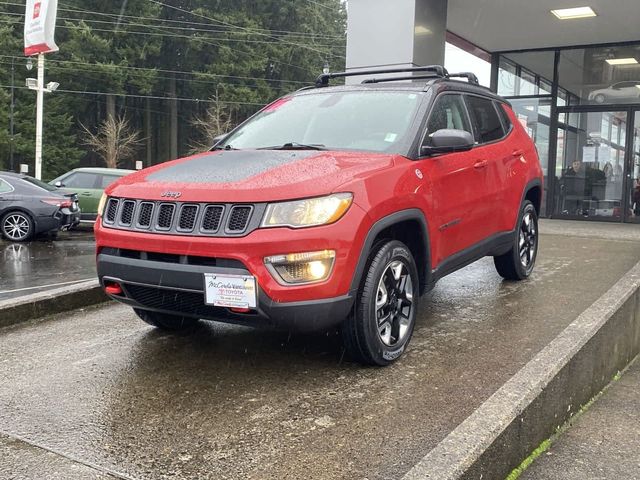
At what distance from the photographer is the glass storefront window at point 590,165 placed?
1423 cm

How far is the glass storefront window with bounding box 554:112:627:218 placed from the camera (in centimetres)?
1423

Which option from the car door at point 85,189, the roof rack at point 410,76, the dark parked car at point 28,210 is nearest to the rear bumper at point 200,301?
the roof rack at point 410,76

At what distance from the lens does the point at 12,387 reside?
12.0ft

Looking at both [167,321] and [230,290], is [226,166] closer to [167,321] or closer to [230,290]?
[230,290]

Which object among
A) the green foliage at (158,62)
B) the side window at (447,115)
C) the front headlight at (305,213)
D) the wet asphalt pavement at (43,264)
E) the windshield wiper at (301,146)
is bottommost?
the wet asphalt pavement at (43,264)

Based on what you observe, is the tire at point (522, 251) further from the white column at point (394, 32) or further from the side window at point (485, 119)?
the white column at point (394, 32)

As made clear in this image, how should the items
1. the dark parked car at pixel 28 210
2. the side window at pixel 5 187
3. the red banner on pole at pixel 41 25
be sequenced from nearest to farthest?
the dark parked car at pixel 28 210 < the side window at pixel 5 187 < the red banner on pole at pixel 41 25

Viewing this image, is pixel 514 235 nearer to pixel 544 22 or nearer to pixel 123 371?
pixel 123 371

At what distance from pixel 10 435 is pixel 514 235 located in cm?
432

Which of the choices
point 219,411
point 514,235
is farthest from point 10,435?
point 514,235

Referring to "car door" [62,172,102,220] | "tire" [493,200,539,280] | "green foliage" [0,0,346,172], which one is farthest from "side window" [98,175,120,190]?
"green foliage" [0,0,346,172]

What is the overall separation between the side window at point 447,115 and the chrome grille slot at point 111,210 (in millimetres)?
2027

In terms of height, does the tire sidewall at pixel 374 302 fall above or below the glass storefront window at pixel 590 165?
below

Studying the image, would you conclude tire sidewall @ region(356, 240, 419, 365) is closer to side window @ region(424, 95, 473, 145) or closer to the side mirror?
the side mirror
